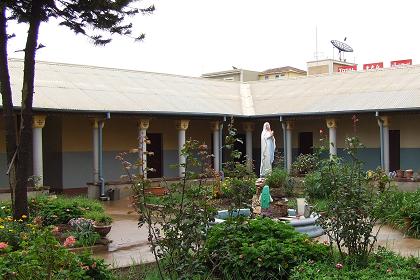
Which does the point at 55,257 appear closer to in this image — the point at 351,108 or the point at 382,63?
the point at 351,108

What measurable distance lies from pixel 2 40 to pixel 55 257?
5851 mm

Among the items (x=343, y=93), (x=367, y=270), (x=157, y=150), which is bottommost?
(x=367, y=270)

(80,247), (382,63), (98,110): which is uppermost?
(382,63)

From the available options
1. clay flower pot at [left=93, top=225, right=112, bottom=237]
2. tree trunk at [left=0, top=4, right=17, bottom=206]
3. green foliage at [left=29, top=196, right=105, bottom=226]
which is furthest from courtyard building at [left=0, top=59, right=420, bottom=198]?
clay flower pot at [left=93, top=225, right=112, bottom=237]

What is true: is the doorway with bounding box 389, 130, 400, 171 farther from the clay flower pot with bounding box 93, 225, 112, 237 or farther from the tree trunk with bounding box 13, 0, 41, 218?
the tree trunk with bounding box 13, 0, 41, 218

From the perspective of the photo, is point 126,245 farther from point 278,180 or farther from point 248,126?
point 248,126

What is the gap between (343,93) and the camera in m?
22.3

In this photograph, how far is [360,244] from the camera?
695 cm

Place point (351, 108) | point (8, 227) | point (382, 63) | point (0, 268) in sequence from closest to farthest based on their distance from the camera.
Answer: point (0, 268), point (8, 227), point (351, 108), point (382, 63)

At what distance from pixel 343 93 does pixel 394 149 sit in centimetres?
303

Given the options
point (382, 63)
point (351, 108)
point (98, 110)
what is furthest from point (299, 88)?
point (382, 63)

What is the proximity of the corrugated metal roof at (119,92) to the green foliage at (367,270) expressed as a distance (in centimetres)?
1193

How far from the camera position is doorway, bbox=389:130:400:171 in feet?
72.9

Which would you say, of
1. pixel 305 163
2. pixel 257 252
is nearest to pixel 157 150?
pixel 305 163
